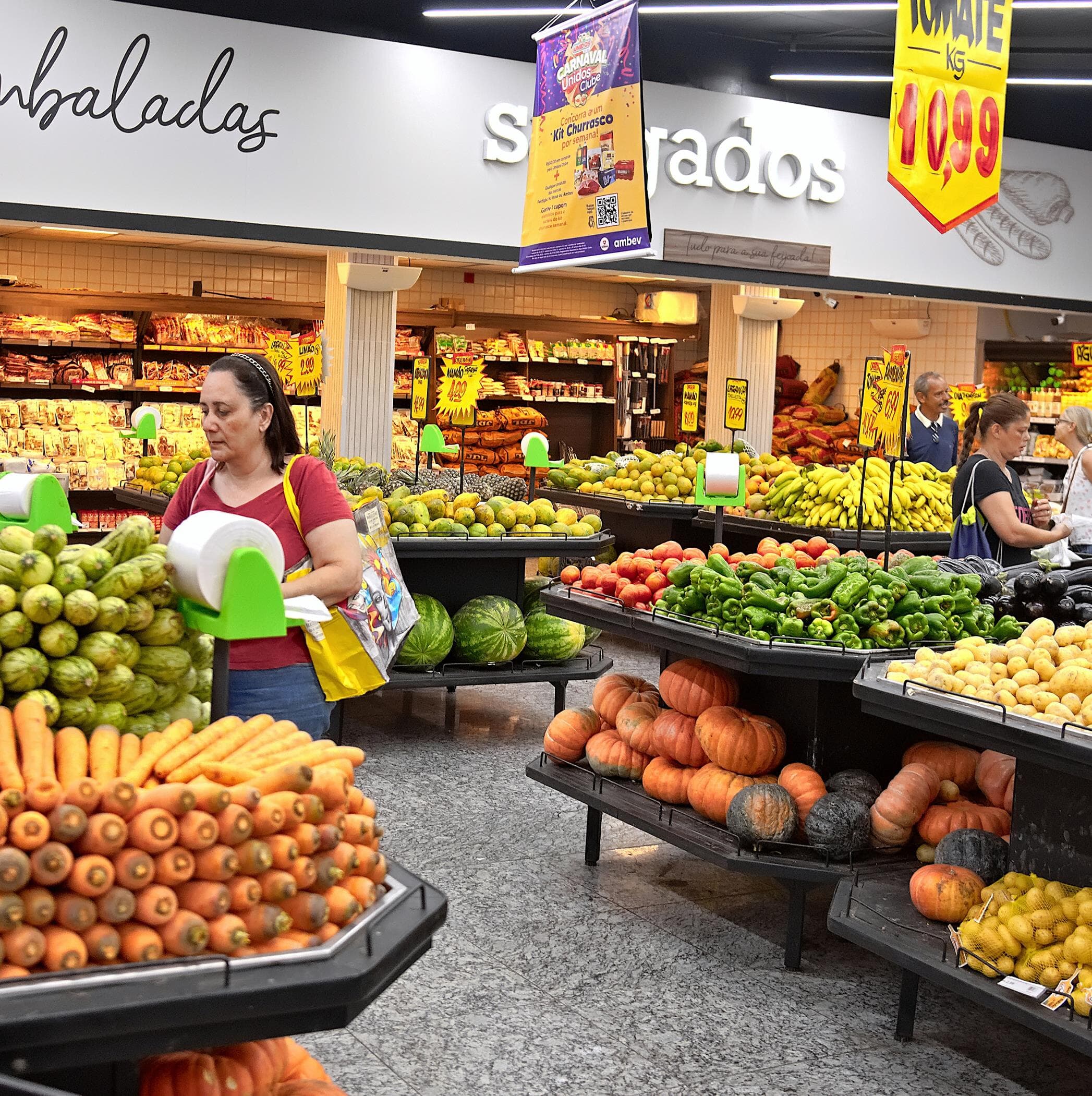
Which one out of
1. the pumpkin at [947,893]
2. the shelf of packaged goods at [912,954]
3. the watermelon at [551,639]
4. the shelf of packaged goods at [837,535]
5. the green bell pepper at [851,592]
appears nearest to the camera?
the shelf of packaged goods at [912,954]

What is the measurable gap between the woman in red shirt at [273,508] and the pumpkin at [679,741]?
142 centimetres

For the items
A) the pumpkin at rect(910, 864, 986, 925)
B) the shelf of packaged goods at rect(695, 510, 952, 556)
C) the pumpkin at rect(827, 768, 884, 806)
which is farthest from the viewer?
the shelf of packaged goods at rect(695, 510, 952, 556)

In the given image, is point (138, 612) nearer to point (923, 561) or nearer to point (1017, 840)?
point (1017, 840)

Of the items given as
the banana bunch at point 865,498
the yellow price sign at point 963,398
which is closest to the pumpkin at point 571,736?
the banana bunch at point 865,498

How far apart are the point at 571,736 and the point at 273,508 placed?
71.3 inches

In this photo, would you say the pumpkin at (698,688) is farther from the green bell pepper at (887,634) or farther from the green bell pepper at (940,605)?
the green bell pepper at (940,605)

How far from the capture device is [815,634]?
391 cm

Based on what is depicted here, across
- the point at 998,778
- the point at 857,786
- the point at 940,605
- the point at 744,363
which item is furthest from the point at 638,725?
the point at 744,363

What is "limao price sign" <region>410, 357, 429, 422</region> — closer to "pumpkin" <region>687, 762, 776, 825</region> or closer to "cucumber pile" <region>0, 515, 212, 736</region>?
"pumpkin" <region>687, 762, 776, 825</region>

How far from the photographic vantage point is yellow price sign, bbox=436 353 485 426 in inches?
295

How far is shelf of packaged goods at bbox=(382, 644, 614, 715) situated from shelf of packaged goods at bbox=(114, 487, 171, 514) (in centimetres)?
168

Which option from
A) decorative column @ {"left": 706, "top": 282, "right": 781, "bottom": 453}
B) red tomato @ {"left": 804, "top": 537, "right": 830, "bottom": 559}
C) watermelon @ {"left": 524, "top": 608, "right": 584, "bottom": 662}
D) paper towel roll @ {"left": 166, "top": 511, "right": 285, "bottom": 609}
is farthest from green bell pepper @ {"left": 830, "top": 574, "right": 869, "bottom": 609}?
decorative column @ {"left": 706, "top": 282, "right": 781, "bottom": 453}

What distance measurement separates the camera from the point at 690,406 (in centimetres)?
940

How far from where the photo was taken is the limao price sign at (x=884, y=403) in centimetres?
529
